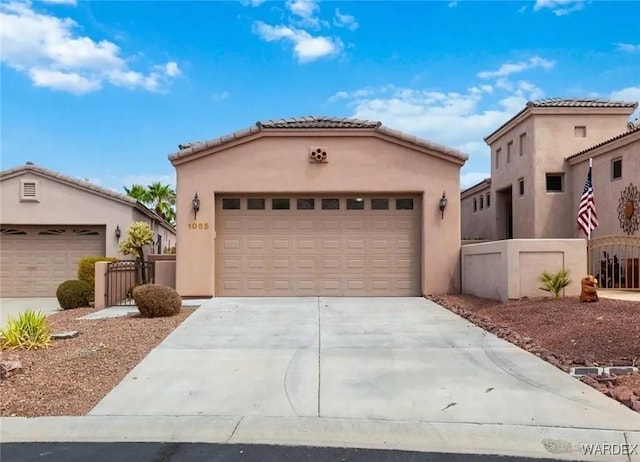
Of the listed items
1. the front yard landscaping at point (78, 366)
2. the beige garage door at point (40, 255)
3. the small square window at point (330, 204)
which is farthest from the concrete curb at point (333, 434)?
the beige garage door at point (40, 255)

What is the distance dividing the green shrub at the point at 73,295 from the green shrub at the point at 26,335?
19.2 feet

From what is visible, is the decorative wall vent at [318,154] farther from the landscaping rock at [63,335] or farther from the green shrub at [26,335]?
the green shrub at [26,335]

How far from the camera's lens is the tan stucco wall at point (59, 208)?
60.6 feet

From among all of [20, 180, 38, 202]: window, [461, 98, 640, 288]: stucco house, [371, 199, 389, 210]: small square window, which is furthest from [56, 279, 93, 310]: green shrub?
[461, 98, 640, 288]: stucco house

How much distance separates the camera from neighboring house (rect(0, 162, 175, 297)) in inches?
725

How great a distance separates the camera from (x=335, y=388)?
6613 mm

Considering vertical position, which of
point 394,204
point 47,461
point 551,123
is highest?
point 551,123

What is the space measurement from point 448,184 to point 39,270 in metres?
13.6

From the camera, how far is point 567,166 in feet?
77.5

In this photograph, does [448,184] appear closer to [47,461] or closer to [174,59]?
[174,59]

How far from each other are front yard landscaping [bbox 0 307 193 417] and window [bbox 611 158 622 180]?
53.4ft

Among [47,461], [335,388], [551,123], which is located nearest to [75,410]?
[47,461]

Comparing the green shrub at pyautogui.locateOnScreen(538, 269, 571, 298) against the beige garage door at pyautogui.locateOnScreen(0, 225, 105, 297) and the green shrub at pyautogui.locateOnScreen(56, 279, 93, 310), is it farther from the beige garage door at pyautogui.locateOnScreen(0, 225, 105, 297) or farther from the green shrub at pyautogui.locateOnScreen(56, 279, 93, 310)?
the beige garage door at pyautogui.locateOnScreen(0, 225, 105, 297)

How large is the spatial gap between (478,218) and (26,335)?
26909mm
